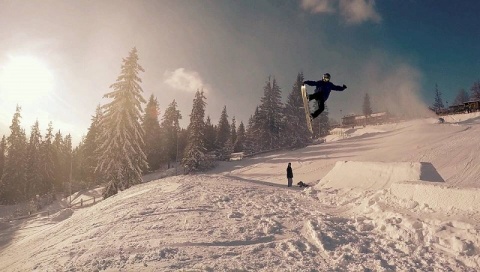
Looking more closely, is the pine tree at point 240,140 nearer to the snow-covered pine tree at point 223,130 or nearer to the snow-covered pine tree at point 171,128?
the snow-covered pine tree at point 223,130

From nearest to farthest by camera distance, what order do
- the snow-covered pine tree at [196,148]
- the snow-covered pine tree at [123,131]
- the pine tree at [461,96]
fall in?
1. the snow-covered pine tree at [123,131]
2. the snow-covered pine tree at [196,148]
3. the pine tree at [461,96]

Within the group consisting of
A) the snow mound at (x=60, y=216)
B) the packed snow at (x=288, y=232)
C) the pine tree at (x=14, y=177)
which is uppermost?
the pine tree at (x=14, y=177)

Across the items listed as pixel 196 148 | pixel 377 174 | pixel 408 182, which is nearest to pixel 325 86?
pixel 408 182

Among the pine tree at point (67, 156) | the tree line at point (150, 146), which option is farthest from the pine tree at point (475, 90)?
the pine tree at point (67, 156)

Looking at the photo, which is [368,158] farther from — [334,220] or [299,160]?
[334,220]

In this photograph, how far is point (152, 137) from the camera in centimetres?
5325

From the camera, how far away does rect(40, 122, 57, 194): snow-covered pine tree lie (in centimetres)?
5194

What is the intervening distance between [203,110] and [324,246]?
40.2 metres

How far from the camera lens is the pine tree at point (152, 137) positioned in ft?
174

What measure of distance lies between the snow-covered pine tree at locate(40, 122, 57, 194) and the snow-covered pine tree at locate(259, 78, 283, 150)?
3894 cm

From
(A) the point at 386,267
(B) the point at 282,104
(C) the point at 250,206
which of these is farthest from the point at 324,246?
(B) the point at 282,104

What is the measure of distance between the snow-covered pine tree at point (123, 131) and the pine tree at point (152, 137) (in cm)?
2463

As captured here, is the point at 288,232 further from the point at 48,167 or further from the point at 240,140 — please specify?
the point at 240,140

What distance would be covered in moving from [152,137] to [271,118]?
22641mm
